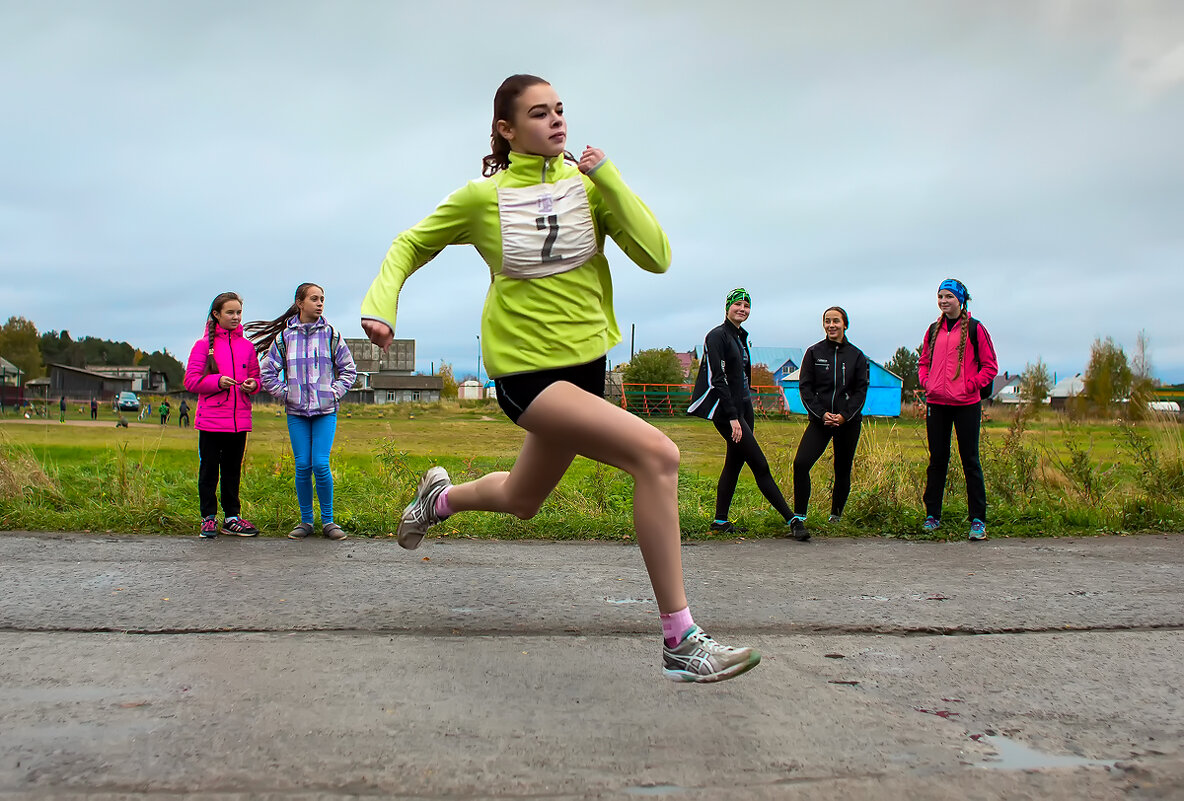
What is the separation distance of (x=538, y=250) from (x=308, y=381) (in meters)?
4.18

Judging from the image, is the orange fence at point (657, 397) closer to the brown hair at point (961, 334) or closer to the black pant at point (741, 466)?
the brown hair at point (961, 334)

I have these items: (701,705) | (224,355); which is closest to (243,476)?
(224,355)

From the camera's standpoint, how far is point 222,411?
23.1 ft

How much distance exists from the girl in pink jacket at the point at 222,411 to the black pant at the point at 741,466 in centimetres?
365

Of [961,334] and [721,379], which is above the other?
[961,334]

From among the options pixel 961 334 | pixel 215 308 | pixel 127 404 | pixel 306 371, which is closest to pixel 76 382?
→ pixel 127 404

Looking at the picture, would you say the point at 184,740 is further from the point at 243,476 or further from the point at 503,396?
the point at 243,476

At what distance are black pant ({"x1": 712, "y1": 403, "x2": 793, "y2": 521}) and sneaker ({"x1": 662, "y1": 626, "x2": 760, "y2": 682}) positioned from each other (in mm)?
4122

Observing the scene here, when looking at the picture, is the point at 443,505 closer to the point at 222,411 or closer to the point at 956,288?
the point at 222,411

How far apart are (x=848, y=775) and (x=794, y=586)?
2645 mm

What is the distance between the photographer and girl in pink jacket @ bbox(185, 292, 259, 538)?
6926 millimetres

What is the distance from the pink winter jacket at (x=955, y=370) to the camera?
722cm

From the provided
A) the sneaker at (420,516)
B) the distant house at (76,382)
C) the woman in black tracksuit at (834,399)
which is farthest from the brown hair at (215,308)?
the distant house at (76,382)

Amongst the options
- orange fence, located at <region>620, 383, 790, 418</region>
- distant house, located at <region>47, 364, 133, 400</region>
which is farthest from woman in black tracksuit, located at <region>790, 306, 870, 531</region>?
distant house, located at <region>47, 364, 133, 400</region>
